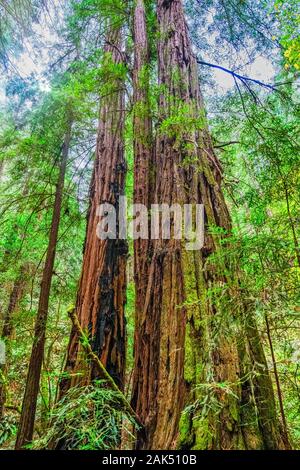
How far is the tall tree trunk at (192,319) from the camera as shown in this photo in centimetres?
145

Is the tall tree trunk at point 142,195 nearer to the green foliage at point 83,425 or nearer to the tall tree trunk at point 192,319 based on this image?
the tall tree trunk at point 192,319

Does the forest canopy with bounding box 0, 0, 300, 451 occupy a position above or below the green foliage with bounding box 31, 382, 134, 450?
above

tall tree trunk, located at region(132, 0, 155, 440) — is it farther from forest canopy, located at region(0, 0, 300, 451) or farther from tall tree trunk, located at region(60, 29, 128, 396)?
tall tree trunk, located at region(60, 29, 128, 396)

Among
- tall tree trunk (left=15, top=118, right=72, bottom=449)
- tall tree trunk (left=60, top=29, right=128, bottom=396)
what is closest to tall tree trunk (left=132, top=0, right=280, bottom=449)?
tall tree trunk (left=60, top=29, right=128, bottom=396)

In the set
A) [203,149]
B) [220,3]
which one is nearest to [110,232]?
[203,149]

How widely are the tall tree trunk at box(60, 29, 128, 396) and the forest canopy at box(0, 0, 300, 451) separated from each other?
19 millimetres

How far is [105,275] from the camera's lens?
3.53 meters

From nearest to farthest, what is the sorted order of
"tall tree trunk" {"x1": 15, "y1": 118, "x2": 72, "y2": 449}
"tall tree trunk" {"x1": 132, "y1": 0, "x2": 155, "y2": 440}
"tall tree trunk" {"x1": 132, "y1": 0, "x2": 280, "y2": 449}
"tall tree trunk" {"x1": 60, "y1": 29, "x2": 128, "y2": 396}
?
"tall tree trunk" {"x1": 132, "y1": 0, "x2": 280, "y2": 449}
"tall tree trunk" {"x1": 132, "y1": 0, "x2": 155, "y2": 440}
"tall tree trunk" {"x1": 15, "y1": 118, "x2": 72, "y2": 449}
"tall tree trunk" {"x1": 60, "y1": 29, "x2": 128, "y2": 396}

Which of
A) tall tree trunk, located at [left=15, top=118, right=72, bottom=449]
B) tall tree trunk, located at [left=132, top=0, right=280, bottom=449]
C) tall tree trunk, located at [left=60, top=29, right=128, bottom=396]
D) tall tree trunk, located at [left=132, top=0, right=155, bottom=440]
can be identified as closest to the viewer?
tall tree trunk, located at [left=132, top=0, right=280, bottom=449]

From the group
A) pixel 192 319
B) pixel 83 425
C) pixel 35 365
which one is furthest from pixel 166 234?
pixel 35 365

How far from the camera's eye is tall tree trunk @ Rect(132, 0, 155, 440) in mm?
2248

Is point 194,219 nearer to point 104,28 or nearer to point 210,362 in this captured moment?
point 210,362

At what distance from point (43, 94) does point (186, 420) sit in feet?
13.4
